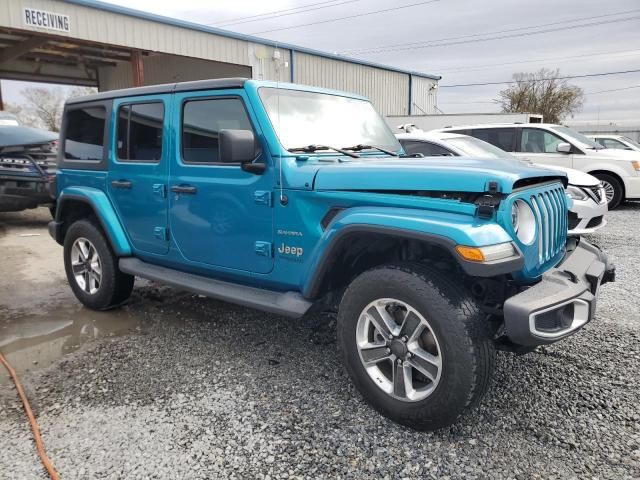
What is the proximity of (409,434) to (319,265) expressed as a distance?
1033 millimetres

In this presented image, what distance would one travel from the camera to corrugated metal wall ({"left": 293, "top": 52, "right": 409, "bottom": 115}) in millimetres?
17844

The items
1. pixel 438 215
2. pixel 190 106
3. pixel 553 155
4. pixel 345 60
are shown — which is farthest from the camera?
pixel 345 60

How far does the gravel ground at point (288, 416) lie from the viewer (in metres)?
2.42

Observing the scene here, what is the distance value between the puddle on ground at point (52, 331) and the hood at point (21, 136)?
17.1 ft

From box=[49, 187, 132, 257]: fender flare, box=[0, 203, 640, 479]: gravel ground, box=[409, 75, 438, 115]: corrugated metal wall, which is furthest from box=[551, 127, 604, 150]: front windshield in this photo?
box=[409, 75, 438, 115]: corrugated metal wall

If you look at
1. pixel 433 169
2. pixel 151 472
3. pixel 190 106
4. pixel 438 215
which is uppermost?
pixel 190 106

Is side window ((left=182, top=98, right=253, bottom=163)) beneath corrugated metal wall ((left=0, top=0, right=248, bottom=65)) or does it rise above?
beneath

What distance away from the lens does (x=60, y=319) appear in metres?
4.49

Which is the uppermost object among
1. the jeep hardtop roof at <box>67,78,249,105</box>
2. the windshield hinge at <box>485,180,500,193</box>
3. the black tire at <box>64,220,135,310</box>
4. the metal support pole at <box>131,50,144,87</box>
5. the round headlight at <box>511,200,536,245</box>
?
the metal support pole at <box>131,50,144,87</box>

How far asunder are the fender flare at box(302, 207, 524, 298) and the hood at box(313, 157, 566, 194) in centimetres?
14

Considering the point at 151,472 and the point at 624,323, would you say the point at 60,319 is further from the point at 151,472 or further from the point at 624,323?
the point at 624,323

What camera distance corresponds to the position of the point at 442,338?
2455mm

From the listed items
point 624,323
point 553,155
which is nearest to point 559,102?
point 553,155

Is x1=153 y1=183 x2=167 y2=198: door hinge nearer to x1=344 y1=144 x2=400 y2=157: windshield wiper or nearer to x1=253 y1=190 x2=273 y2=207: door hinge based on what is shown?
x1=253 y1=190 x2=273 y2=207: door hinge
